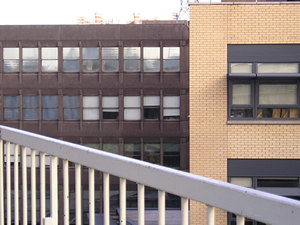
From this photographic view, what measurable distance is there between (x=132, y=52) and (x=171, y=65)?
10.4 feet

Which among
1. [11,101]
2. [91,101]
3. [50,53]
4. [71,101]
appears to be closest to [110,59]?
[91,101]

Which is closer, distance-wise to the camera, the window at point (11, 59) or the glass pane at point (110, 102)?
the glass pane at point (110, 102)

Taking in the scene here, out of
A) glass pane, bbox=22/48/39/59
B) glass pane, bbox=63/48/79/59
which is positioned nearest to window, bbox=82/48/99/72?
glass pane, bbox=63/48/79/59

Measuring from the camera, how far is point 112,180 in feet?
6.10

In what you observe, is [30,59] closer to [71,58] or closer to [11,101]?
[71,58]

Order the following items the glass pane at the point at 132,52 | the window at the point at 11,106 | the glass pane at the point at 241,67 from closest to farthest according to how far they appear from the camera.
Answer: the glass pane at the point at 241,67, the glass pane at the point at 132,52, the window at the point at 11,106

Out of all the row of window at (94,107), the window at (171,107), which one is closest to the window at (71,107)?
the row of window at (94,107)

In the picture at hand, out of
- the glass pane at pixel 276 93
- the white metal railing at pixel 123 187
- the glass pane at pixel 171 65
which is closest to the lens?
the white metal railing at pixel 123 187

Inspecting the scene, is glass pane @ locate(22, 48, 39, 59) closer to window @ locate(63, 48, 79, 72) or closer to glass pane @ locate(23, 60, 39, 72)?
glass pane @ locate(23, 60, 39, 72)

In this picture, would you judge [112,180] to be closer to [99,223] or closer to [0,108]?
[99,223]

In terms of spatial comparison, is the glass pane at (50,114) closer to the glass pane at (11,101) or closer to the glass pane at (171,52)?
the glass pane at (11,101)

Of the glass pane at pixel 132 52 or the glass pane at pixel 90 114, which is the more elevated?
the glass pane at pixel 132 52

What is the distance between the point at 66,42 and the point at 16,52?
399 centimetres

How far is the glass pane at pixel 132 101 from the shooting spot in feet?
124
